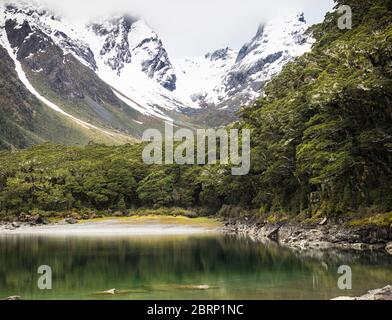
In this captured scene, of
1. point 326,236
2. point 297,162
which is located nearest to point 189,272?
point 326,236

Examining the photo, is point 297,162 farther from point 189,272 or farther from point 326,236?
point 189,272

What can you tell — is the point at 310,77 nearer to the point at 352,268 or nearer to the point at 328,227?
the point at 328,227

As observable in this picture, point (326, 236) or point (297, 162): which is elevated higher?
Result: point (297, 162)

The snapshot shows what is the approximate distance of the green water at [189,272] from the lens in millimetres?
27781

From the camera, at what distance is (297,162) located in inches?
2478

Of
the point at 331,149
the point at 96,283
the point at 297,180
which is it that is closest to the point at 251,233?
the point at 297,180

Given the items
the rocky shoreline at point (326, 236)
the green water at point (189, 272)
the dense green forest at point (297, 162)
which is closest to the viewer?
the green water at point (189, 272)

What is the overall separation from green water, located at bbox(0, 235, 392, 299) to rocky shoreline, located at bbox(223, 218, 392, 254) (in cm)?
364

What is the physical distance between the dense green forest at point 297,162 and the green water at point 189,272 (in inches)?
392

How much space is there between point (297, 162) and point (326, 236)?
12912 mm

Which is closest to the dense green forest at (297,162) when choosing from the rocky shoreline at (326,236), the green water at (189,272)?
the rocky shoreline at (326,236)

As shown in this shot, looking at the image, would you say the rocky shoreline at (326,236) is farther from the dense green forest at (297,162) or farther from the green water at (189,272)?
the green water at (189,272)

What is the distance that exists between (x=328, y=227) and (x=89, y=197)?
7233 centimetres

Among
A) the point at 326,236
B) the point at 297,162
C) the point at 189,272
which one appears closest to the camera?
the point at 189,272
